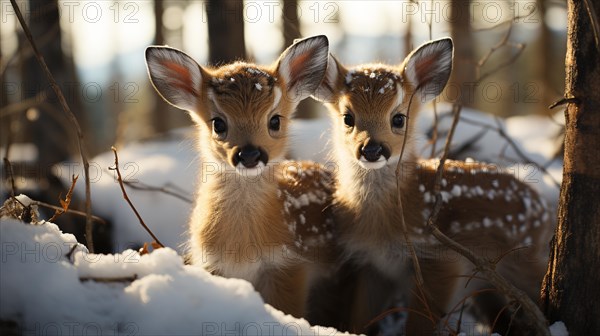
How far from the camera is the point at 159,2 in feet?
49.1

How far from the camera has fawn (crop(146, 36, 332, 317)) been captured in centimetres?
346

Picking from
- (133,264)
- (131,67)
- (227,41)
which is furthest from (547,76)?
(131,67)

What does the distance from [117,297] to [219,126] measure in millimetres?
1458

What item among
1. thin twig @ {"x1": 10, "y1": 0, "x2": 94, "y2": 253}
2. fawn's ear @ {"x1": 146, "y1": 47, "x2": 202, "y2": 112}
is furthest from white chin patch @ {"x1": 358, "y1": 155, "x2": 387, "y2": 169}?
thin twig @ {"x1": 10, "y1": 0, "x2": 94, "y2": 253}

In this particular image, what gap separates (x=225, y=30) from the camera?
5.85m

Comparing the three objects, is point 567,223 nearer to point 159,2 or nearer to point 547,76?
point 547,76

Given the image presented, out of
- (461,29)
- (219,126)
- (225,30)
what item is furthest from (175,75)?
(461,29)

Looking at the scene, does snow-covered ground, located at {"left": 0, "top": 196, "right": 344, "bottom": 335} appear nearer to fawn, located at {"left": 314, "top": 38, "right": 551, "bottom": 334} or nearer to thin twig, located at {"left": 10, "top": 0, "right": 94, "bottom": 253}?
thin twig, located at {"left": 10, "top": 0, "right": 94, "bottom": 253}

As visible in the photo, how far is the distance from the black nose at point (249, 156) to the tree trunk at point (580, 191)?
1456mm

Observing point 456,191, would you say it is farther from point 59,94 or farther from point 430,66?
point 59,94

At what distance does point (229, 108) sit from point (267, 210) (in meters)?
0.64

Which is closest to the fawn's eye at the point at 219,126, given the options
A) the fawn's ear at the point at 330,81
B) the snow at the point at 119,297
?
the fawn's ear at the point at 330,81

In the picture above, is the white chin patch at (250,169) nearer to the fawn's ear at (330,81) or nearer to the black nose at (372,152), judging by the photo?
the black nose at (372,152)

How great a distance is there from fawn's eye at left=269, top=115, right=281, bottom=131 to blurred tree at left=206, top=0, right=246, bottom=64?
2286 millimetres
